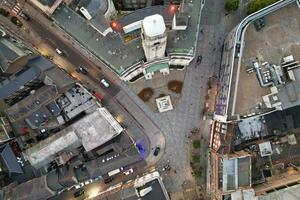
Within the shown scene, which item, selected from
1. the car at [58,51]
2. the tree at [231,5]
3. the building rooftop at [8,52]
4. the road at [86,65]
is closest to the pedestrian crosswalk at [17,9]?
the road at [86,65]

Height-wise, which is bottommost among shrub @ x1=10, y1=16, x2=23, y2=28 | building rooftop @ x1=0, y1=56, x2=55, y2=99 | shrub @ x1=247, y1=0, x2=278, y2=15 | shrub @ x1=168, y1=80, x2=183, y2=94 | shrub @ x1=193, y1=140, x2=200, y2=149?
shrub @ x1=193, y1=140, x2=200, y2=149

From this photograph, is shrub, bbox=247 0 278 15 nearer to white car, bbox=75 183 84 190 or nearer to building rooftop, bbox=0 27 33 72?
building rooftop, bbox=0 27 33 72

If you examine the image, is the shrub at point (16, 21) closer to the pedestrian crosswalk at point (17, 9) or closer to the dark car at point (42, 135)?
the pedestrian crosswalk at point (17, 9)

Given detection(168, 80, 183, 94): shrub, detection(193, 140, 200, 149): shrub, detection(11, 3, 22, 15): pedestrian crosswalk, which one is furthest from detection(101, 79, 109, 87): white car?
detection(11, 3, 22, 15): pedestrian crosswalk

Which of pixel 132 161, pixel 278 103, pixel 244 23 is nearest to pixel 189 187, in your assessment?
pixel 132 161

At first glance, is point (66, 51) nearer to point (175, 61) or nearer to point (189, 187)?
point (175, 61)

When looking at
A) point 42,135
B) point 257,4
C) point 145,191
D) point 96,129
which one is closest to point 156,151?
point 145,191

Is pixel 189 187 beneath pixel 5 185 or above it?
beneath
